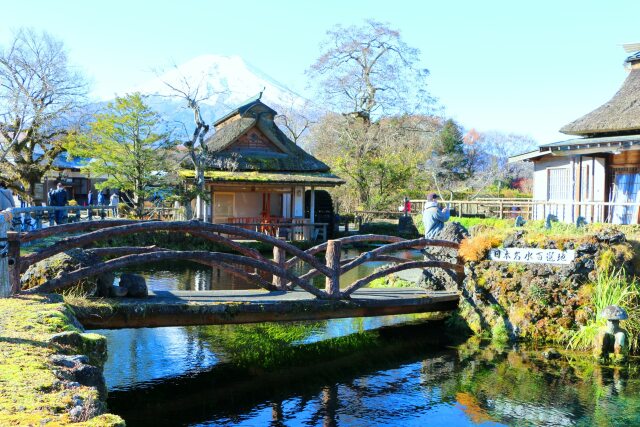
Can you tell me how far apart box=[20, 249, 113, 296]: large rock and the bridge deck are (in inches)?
13.8

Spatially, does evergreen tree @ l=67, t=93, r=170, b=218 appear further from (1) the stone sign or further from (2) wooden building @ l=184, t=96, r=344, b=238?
(1) the stone sign

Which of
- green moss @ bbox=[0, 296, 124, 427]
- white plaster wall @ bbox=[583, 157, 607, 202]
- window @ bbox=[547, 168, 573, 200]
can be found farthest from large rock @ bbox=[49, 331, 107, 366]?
window @ bbox=[547, 168, 573, 200]

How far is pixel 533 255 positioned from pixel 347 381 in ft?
13.4

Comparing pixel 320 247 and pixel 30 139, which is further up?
pixel 30 139

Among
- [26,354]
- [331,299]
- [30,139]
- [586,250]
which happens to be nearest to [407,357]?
[331,299]

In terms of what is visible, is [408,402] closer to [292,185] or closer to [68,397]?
[68,397]

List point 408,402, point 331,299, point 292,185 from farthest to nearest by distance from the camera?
point 292,185, point 331,299, point 408,402

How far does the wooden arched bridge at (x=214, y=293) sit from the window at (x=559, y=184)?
11051 mm

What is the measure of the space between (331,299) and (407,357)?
160 cm

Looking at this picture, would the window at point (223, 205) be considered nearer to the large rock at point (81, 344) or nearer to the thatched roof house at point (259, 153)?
the thatched roof house at point (259, 153)

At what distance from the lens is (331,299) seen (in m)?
9.85

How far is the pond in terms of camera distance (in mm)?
7355

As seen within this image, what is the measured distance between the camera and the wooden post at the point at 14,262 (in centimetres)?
742

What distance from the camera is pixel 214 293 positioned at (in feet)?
32.5
